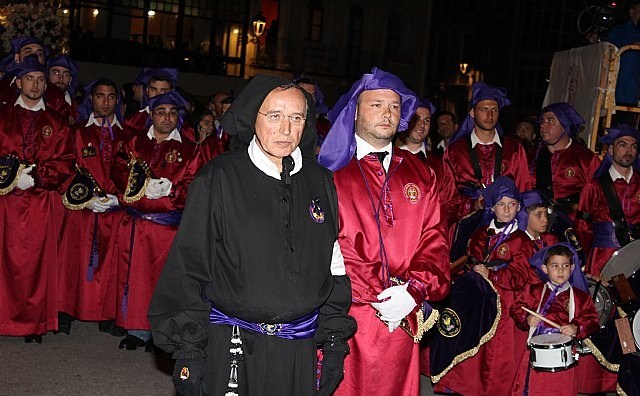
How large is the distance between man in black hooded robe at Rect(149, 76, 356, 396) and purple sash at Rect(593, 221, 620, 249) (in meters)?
4.42

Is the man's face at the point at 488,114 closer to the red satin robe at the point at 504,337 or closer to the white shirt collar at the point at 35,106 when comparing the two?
the red satin robe at the point at 504,337

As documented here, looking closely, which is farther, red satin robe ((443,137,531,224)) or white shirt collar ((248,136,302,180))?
red satin robe ((443,137,531,224))

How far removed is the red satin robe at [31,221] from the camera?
7543 mm

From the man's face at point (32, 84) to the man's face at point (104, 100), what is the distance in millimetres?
688

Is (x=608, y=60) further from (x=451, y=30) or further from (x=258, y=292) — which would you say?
(x=451, y=30)

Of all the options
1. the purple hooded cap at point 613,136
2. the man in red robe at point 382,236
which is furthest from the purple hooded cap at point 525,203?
the man in red robe at point 382,236

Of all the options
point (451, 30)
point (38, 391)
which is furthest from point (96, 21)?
point (38, 391)

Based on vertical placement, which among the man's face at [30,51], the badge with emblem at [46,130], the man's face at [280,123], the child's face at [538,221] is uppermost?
the man's face at [30,51]

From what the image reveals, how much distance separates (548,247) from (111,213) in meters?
3.93

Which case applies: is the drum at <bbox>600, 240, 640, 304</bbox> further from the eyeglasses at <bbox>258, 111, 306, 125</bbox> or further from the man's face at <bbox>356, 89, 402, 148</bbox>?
the eyeglasses at <bbox>258, 111, 306, 125</bbox>

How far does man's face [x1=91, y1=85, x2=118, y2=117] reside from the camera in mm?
8203

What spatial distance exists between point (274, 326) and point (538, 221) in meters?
3.79

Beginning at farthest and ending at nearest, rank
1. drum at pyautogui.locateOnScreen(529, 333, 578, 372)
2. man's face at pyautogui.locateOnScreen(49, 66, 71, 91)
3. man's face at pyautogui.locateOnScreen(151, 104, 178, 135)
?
1. man's face at pyautogui.locateOnScreen(49, 66, 71, 91)
2. man's face at pyautogui.locateOnScreen(151, 104, 178, 135)
3. drum at pyautogui.locateOnScreen(529, 333, 578, 372)

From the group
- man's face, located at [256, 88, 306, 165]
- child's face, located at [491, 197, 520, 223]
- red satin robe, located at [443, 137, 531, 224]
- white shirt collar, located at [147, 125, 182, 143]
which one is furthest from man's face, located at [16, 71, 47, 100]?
man's face, located at [256, 88, 306, 165]
